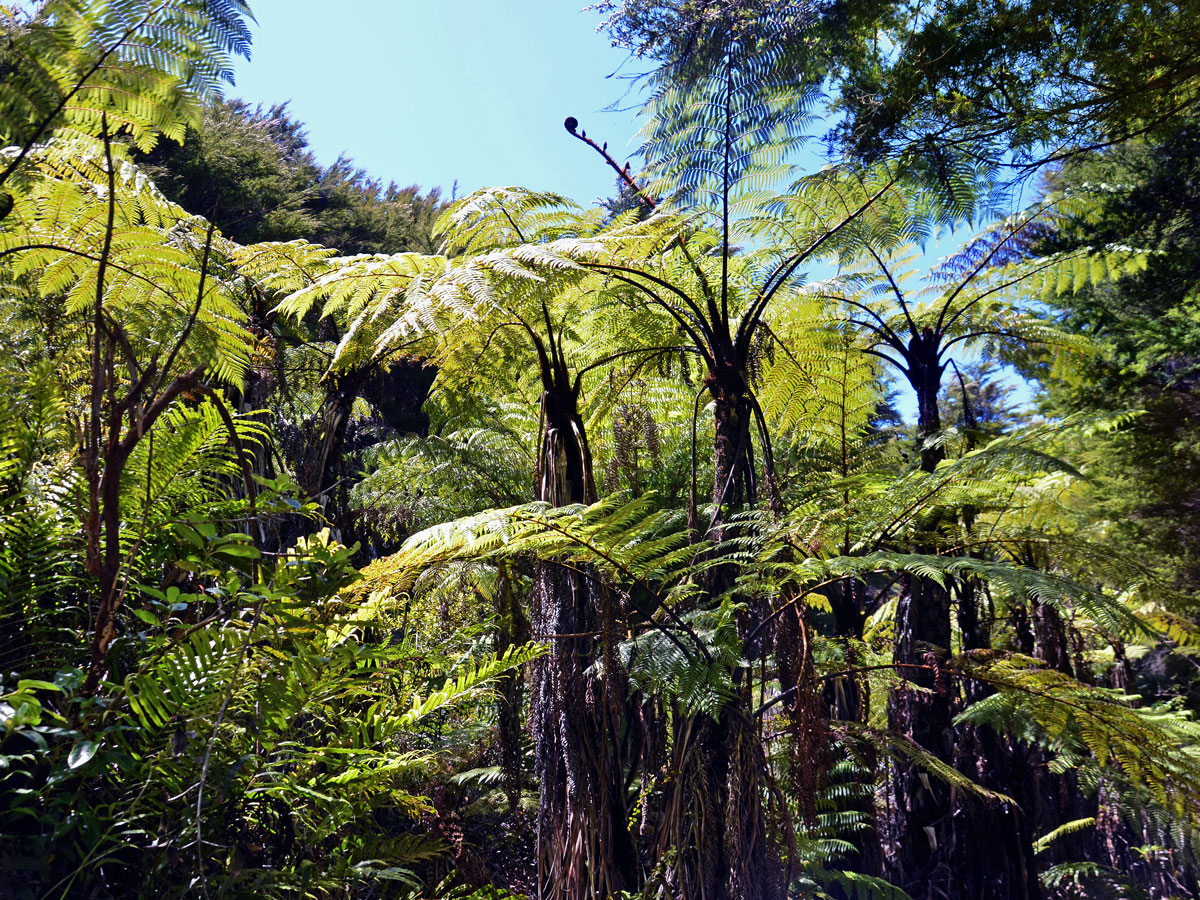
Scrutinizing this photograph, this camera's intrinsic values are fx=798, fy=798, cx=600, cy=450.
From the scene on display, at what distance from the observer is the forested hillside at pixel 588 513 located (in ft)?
4.39

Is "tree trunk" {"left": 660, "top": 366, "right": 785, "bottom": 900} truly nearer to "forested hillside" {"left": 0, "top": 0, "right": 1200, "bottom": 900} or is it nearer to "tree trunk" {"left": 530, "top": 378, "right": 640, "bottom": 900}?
"forested hillside" {"left": 0, "top": 0, "right": 1200, "bottom": 900}

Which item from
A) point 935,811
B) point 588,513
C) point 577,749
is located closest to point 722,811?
point 577,749

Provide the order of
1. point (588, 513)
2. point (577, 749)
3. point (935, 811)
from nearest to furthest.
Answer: point (588, 513) < point (577, 749) < point (935, 811)

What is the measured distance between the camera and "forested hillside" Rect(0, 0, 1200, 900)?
134 cm

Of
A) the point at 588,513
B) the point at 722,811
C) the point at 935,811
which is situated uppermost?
the point at 588,513

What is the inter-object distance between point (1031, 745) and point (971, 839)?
60cm

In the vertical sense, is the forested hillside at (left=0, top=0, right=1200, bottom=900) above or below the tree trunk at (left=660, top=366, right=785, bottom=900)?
above

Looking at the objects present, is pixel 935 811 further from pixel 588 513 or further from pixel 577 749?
pixel 588 513

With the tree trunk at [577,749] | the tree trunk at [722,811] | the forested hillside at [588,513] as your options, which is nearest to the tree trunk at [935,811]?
the forested hillside at [588,513]

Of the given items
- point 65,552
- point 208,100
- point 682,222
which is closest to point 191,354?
point 208,100

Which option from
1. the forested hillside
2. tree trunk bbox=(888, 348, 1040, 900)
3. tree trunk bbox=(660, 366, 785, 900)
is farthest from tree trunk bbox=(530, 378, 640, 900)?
tree trunk bbox=(888, 348, 1040, 900)

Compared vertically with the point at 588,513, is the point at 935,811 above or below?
below

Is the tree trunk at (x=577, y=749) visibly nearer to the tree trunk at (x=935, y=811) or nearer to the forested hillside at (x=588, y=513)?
the forested hillside at (x=588, y=513)

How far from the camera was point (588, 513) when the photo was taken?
1933 mm
